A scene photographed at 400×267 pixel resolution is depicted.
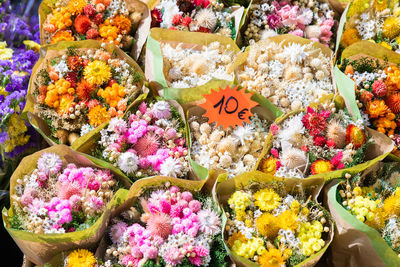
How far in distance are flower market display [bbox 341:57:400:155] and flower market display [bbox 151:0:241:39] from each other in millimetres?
924

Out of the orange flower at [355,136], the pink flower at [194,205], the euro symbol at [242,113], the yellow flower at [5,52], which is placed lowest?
the pink flower at [194,205]

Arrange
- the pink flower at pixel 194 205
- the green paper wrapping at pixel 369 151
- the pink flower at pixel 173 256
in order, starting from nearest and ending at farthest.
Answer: the pink flower at pixel 173 256 → the pink flower at pixel 194 205 → the green paper wrapping at pixel 369 151

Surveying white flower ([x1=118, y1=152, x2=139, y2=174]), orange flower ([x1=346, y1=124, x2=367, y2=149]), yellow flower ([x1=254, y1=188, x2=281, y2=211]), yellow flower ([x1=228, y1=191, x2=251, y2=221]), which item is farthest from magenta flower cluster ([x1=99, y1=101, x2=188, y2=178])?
orange flower ([x1=346, y1=124, x2=367, y2=149])

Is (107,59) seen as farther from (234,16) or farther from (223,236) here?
(223,236)

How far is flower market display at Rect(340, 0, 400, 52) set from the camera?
2.71 meters

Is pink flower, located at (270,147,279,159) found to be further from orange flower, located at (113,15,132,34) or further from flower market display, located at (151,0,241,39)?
orange flower, located at (113,15,132,34)

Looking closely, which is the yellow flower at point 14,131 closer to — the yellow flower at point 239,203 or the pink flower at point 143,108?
the pink flower at point 143,108

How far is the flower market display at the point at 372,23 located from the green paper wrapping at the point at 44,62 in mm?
1601

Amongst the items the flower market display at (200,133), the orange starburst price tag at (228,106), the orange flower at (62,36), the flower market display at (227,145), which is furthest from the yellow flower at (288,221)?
the orange flower at (62,36)

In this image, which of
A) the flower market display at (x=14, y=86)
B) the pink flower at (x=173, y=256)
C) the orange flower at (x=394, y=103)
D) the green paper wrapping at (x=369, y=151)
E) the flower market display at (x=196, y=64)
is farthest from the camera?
the flower market display at (x=196, y=64)

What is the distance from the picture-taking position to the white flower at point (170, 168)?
1.96 m

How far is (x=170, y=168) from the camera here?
1957 mm

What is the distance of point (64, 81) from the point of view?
2.19 m

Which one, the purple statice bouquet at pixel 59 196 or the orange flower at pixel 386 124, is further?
the orange flower at pixel 386 124
